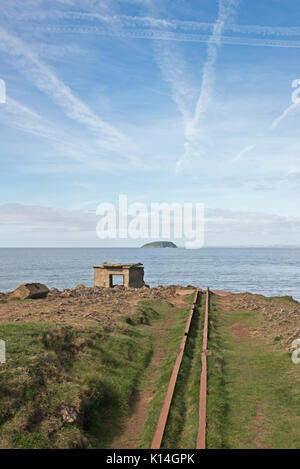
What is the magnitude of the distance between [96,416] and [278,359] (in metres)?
8.03

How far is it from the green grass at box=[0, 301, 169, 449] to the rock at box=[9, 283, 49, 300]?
9247mm

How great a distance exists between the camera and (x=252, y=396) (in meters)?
11.4

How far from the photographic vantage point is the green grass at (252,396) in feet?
29.1

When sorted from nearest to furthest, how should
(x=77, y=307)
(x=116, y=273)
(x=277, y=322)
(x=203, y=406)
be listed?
(x=203, y=406) < (x=277, y=322) < (x=77, y=307) < (x=116, y=273)

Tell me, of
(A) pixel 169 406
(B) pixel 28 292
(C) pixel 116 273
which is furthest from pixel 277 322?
(C) pixel 116 273

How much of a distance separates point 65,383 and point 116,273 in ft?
87.8

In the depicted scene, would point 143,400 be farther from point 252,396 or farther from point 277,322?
point 277,322

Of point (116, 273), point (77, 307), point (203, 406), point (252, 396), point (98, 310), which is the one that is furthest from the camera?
point (116, 273)

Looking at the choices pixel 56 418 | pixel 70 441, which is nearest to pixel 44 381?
pixel 56 418

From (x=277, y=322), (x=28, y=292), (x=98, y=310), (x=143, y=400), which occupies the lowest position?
(x=143, y=400)

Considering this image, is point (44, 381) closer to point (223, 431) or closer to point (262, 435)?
point (223, 431)

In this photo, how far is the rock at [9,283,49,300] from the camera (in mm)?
23591
